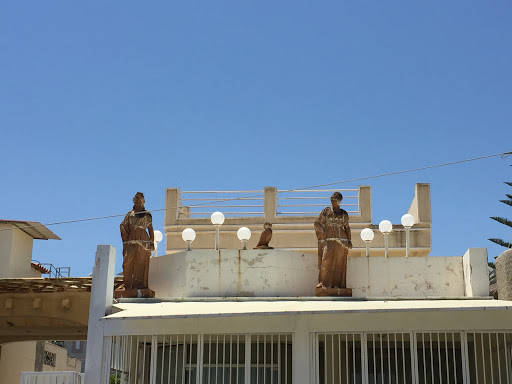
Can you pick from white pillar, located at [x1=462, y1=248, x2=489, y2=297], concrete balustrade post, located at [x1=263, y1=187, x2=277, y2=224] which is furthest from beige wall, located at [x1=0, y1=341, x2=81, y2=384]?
white pillar, located at [x1=462, y1=248, x2=489, y2=297]

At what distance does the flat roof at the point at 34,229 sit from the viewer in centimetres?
2548

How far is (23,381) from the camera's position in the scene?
13.5 meters

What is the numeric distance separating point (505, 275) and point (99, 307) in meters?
7.04

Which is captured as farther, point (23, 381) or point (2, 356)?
point (2, 356)

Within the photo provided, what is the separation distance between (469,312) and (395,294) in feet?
8.58

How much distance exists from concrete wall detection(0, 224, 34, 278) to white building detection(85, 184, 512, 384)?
1097 centimetres

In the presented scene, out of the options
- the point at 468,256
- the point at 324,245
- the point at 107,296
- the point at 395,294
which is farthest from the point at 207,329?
the point at 468,256

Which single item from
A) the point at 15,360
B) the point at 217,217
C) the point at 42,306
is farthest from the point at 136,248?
the point at 15,360

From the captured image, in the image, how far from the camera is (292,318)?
1341cm

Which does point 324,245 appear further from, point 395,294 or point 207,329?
point 207,329

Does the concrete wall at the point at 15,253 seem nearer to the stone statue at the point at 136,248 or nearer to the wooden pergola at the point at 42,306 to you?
the wooden pergola at the point at 42,306

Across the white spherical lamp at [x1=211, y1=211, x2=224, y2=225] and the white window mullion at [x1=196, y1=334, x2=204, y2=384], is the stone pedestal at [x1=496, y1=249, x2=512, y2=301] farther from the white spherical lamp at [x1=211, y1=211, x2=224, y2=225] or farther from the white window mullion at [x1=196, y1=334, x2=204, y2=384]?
the white spherical lamp at [x1=211, y1=211, x2=224, y2=225]

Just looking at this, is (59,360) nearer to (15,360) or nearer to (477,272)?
(15,360)

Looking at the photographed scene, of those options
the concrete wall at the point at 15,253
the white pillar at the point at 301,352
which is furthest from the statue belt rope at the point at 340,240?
the concrete wall at the point at 15,253
